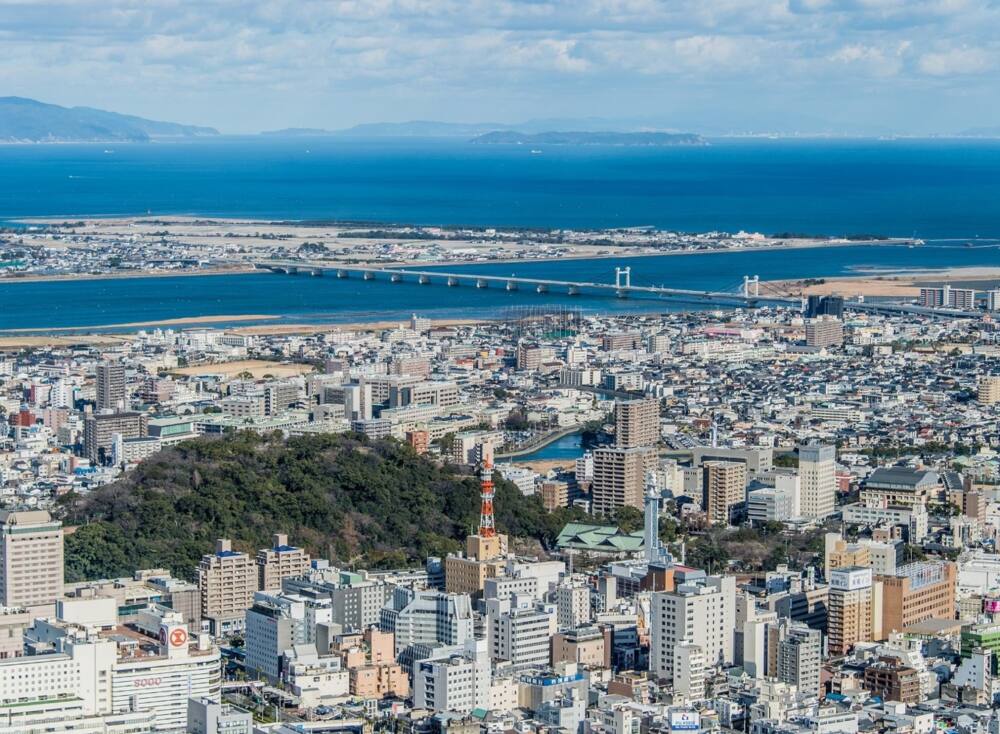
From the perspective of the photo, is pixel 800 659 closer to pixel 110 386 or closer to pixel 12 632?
pixel 12 632

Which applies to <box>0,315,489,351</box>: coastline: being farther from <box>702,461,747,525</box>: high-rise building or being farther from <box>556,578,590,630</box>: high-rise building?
<box>556,578,590,630</box>: high-rise building

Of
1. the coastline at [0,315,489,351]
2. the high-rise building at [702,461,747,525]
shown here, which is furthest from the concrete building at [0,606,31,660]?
the coastline at [0,315,489,351]

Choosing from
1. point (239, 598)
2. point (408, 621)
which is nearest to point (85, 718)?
point (408, 621)

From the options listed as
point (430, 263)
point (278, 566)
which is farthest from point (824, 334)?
point (278, 566)

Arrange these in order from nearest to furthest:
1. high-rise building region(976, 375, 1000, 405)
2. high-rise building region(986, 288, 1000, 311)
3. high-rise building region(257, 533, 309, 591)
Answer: high-rise building region(257, 533, 309, 591) < high-rise building region(976, 375, 1000, 405) < high-rise building region(986, 288, 1000, 311)

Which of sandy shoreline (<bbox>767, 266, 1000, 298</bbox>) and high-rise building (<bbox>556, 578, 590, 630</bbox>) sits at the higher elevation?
sandy shoreline (<bbox>767, 266, 1000, 298</bbox>)

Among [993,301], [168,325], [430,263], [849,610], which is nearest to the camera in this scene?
[849,610]

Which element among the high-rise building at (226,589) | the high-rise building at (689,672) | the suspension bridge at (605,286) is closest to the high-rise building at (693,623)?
the high-rise building at (689,672)

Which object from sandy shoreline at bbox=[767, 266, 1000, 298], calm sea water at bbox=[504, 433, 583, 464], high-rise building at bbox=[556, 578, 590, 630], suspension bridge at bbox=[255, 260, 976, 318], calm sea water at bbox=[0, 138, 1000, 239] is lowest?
calm sea water at bbox=[504, 433, 583, 464]
